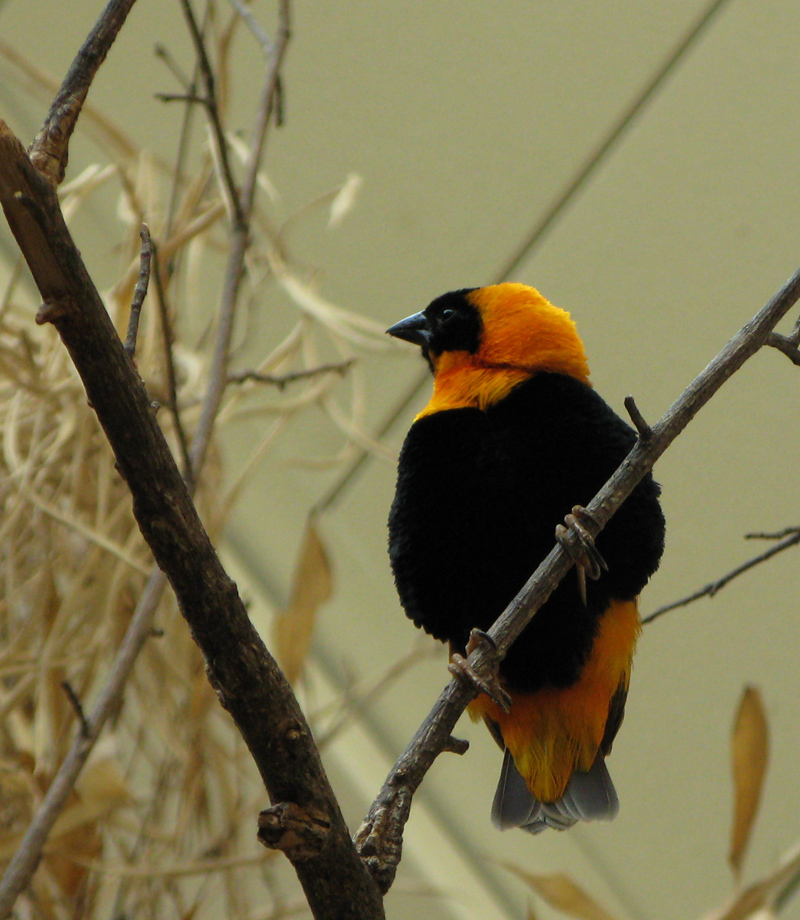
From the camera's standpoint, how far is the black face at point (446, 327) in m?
1.30

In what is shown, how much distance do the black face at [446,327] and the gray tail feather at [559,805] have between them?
1.73ft

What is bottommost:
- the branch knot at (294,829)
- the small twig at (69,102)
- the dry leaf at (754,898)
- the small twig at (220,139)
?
the dry leaf at (754,898)

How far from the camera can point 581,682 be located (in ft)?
3.66

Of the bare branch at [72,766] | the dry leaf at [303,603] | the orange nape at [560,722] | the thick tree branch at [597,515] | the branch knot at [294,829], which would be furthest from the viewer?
the dry leaf at [303,603]

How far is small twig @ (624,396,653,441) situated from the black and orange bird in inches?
6.3

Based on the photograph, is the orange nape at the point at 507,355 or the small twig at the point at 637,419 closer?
the small twig at the point at 637,419

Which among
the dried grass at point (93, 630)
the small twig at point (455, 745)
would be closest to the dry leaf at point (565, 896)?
the dried grass at point (93, 630)

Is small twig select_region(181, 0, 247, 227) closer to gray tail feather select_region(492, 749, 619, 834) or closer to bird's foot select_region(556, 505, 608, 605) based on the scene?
bird's foot select_region(556, 505, 608, 605)

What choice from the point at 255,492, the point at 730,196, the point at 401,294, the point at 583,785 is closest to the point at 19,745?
the point at 583,785

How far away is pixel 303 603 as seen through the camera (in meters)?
1.38

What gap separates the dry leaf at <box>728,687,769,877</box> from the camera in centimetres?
123

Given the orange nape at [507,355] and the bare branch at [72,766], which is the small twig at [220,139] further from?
the bare branch at [72,766]

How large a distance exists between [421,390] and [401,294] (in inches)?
10.5

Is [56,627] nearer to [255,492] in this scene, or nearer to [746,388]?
[255,492]
